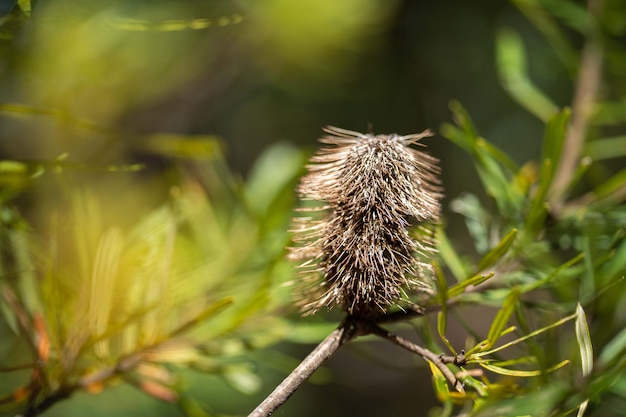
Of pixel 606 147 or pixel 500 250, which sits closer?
pixel 500 250

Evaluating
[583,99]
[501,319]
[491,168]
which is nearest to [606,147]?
[583,99]

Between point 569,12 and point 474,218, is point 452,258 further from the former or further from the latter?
point 569,12

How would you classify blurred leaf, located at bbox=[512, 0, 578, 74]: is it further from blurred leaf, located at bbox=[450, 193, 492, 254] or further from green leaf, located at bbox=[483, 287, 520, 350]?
green leaf, located at bbox=[483, 287, 520, 350]

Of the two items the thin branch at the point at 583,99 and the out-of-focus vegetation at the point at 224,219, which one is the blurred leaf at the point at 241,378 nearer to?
the out-of-focus vegetation at the point at 224,219

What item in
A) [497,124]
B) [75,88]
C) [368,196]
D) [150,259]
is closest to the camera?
[368,196]

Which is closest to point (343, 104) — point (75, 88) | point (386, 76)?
point (386, 76)

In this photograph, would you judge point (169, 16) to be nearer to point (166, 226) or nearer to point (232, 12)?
point (232, 12)

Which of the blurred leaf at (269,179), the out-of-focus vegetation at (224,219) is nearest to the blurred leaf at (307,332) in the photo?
the out-of-focus vegetation at (224,219)
